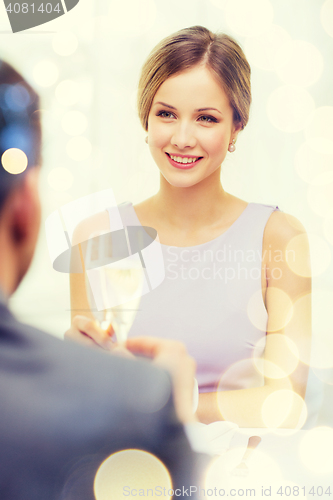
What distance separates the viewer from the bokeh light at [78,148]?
3.62 feet

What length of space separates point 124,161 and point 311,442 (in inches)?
31.1

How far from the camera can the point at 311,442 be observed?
551 millimetres

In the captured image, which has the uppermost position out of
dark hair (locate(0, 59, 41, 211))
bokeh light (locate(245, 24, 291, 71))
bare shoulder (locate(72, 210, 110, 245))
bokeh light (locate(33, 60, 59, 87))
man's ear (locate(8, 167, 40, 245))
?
bokeh light (locate(33, 60, 59, 87))

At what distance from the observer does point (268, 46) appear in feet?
2.91

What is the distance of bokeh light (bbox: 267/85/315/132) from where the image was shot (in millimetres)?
912

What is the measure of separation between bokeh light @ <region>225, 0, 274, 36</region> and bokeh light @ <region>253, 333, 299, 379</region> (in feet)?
2.28

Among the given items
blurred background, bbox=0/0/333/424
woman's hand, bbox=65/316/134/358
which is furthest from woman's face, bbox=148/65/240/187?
woman's hand, bbox=65/316/134/358

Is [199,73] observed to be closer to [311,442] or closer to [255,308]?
[255,308]

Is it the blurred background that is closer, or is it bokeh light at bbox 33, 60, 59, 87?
the blurred background

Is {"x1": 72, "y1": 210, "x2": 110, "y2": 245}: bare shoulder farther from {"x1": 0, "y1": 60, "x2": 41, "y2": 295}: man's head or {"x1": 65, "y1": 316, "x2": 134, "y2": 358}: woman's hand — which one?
{"x1": 0, "y1": 60, "x2": 41, "y2": 295}: man's head

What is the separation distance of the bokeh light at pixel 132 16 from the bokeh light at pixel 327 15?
0.41 m

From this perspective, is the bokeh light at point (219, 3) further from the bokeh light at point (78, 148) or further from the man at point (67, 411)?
the man at point (67, 411)

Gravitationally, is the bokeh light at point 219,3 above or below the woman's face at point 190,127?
above

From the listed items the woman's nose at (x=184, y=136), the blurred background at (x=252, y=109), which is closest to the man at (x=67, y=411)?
the woman's nose at (x=184, y=136)
